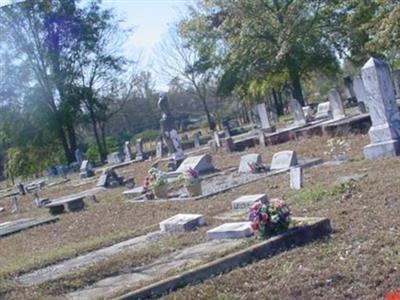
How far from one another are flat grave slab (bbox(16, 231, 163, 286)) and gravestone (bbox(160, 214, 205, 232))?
140mm

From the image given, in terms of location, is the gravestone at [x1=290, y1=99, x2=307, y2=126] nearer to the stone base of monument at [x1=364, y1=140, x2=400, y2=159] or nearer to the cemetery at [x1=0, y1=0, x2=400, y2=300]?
the cemetery at [x1=0, y1=0, x2=400, y2=300]

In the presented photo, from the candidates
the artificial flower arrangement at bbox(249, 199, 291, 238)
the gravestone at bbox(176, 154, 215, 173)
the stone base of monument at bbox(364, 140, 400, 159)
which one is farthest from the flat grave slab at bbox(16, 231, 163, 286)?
the gravestone at bbox(176, 154, 215, 173)

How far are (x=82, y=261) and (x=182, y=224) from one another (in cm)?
147

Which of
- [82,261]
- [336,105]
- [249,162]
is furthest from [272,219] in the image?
[336,105]

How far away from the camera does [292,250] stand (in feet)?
22.0

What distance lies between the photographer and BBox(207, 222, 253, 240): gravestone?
24.1 feet

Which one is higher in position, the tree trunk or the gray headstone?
the tree trunk

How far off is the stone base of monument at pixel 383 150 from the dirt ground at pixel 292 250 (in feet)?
1.06

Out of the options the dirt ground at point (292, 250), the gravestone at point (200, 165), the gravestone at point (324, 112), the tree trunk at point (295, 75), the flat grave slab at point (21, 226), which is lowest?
the dirt ground at point (292, 250)

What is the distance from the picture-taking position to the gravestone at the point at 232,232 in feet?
24.1

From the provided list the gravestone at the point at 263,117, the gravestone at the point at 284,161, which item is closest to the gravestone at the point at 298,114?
the gravestone at the point at 263,117

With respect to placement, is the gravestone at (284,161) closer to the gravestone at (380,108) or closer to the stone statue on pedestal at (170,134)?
the gravestone at (380,108)

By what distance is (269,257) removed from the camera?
21.7ft

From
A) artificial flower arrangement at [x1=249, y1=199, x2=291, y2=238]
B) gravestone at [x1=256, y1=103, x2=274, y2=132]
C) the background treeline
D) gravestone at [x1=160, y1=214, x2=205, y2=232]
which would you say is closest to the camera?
artificial flower arrangement at [x1=249, y1=199, x2=291, y2=238]
